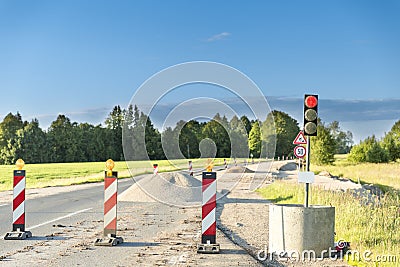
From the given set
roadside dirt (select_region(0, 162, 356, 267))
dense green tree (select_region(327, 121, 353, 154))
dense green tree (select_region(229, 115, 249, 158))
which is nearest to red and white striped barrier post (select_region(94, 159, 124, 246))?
roadside dirt (select_region(0, 162, 356, 267))

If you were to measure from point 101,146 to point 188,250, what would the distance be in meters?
77.7

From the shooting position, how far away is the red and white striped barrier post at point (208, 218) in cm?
921

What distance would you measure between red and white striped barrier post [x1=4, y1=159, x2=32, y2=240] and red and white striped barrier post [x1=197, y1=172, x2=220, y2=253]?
11.8ft

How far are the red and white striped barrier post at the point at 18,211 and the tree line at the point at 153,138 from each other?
6582 mm

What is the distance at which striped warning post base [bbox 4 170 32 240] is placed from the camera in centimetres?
1042

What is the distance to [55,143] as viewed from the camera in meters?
87.8

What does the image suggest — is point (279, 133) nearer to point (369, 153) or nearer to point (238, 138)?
point (369, 153)

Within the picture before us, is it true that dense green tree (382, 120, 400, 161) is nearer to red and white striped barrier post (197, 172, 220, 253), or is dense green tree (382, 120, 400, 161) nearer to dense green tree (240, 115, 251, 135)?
dense green tree (240, 115, 251, 135)

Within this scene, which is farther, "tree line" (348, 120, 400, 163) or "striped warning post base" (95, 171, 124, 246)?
"tree line" (348, 120, 400, 163)

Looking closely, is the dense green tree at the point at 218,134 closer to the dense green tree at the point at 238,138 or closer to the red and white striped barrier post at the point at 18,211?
the dense green tree at the point at 238,138

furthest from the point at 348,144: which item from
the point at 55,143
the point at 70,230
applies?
the point at 70,230

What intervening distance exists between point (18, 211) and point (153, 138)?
8373 mm

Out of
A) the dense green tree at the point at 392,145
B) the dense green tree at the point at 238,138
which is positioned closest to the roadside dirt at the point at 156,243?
the dense green tree at the point at 238,138

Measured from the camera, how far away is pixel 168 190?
19578 mm
